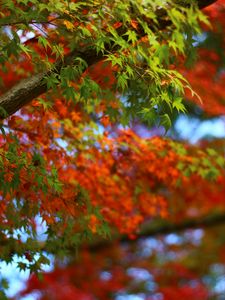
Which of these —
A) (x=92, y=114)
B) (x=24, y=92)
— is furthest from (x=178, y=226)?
(x=24, y=92)

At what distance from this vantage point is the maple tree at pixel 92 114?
4.81m

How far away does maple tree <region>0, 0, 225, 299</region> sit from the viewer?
4812 millimetres

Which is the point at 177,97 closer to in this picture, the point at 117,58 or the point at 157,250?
the point at 117,58

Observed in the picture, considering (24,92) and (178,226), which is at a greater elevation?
(178,226)

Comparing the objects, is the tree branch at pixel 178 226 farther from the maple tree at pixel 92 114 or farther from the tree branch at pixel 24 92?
the tree branch at pixel 24 92

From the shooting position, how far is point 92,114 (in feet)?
26.5

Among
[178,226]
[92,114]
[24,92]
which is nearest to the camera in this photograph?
[24,92]

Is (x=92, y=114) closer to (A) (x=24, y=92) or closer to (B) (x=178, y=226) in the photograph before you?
(A) (x=24, y=92)

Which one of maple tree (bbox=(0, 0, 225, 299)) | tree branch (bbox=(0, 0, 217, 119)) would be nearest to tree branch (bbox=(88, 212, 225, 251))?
maple tree (bbox=(0, 0, 225, 299))

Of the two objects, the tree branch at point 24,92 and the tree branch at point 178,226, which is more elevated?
the tree branch at point 178,226

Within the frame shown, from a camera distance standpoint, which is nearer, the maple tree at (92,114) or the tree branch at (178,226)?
the maple tree at (92,114)

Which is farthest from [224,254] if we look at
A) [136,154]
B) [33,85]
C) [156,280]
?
[33,85]

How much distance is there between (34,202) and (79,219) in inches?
21.5

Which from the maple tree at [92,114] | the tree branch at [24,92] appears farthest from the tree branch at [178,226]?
the tree branch at [24,92]
